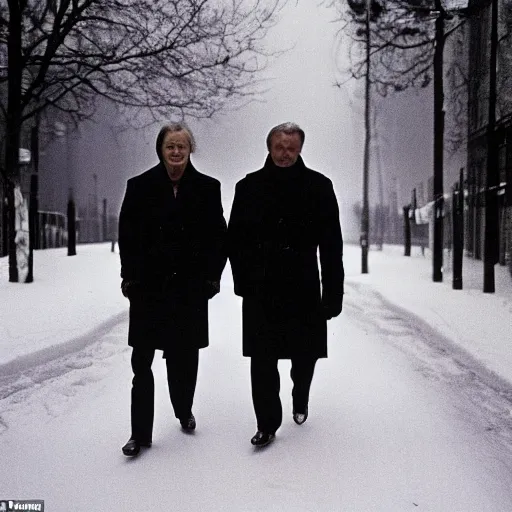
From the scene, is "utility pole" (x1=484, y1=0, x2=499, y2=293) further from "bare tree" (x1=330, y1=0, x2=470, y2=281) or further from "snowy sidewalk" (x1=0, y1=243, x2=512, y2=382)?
"bare tree" (x1=330, y1=0, x2=470, y2=281)

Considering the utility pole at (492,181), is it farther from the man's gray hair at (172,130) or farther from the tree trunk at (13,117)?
the tree trunk at (13,117)

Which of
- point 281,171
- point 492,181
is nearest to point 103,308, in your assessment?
point 281,171

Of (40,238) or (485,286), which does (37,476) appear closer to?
(485,286)

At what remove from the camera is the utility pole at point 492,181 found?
8031 mm

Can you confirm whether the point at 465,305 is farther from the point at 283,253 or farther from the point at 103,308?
the point at 283,253

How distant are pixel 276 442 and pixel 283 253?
112cm

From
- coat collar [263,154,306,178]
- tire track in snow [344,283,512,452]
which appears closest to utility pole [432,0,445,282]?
tire track in snow [344,283,512,452]

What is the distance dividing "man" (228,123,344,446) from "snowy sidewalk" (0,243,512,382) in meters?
2.02

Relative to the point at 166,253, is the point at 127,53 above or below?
above

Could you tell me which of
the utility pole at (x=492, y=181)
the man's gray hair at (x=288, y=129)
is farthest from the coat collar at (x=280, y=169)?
the utility pole at (x=492, y=181)

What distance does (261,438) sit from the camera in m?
3.21

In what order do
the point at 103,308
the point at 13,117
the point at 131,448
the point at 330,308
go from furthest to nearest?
the point at 13,117, the point at 103,308, the point at 330,308, the point at 131,448

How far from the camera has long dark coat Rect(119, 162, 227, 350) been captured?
3266mm

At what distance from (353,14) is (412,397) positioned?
777cm
